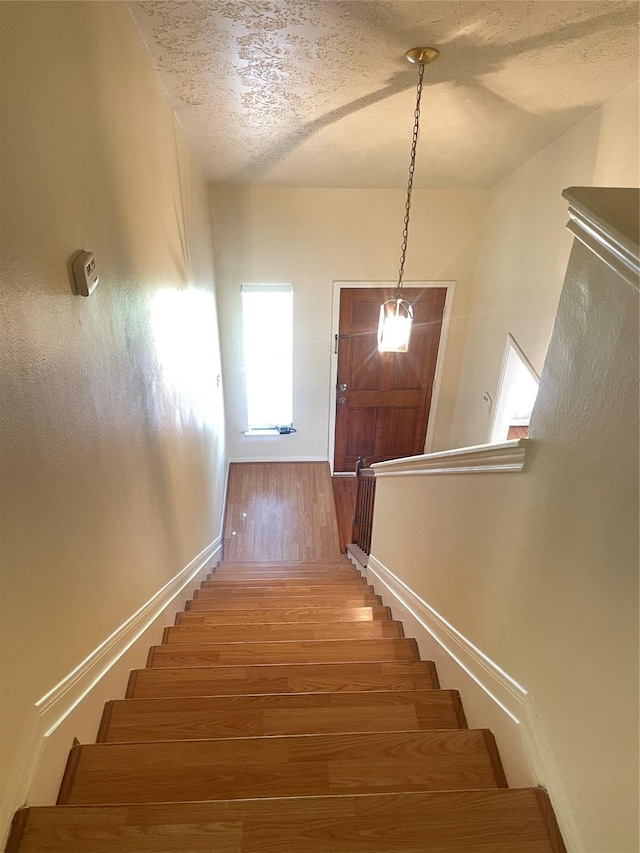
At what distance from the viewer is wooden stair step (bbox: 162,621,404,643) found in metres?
2.21

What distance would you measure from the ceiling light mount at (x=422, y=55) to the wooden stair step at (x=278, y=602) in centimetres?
265

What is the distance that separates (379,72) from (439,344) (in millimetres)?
2958

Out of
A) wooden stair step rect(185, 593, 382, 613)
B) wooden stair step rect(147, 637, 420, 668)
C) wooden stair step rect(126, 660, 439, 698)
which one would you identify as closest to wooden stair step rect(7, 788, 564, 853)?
wooden stair step rect(126, 660, 439, 698)

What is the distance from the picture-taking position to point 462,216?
4.20m

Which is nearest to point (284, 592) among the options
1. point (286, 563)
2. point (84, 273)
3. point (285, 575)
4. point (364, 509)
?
point (285, 575)

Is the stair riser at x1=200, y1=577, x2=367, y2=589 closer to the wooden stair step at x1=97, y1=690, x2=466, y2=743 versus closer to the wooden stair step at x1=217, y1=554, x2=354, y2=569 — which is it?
the wooden stair step at x1=217, y1=554, x2=354, y2=569

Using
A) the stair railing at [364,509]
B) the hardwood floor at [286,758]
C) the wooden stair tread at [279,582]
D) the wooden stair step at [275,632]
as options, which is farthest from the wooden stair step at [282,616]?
the stair railing at [364,509]

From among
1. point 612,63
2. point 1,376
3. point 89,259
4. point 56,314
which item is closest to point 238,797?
point 1,376

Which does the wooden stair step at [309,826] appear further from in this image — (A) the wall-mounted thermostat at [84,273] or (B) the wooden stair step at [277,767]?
(A) the wall-mounted thermostat at [84,273]

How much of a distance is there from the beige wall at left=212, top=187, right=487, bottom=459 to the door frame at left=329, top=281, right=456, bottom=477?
0.16 ft

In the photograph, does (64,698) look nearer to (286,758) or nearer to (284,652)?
(286,758)

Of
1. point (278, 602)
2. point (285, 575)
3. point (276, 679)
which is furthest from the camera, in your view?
point (285, 575)

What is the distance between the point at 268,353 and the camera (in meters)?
4.83

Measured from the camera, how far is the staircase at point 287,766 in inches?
40.5
